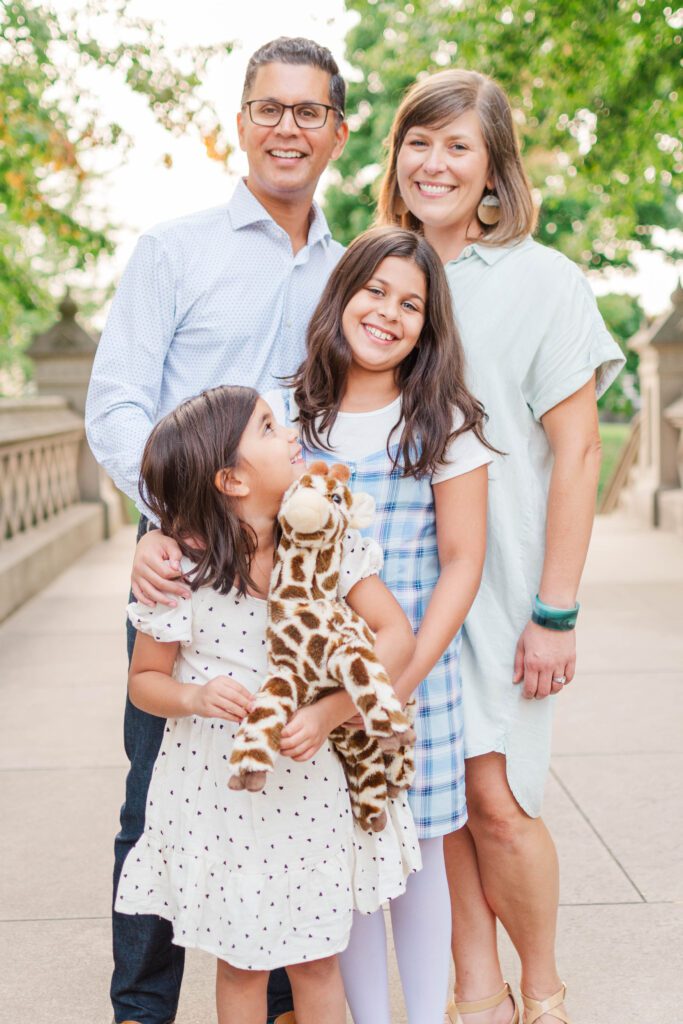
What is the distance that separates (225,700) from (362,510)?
47 centimetres

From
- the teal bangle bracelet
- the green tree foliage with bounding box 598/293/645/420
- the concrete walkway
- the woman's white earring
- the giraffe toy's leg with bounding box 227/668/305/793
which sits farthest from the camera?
the green tree foliage with bounding box 598/293/645/420

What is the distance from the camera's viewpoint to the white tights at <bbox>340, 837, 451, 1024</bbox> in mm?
2650

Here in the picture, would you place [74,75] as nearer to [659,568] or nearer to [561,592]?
[659,568]

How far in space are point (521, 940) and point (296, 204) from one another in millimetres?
1886

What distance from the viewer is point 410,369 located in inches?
105

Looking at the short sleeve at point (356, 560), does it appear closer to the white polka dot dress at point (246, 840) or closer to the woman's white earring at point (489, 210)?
the white polka dot dress at point (246, 840)

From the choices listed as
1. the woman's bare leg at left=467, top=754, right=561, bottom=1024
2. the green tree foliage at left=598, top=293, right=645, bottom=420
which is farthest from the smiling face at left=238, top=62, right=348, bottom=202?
the green tree foliage at left=598, top=293, right=645, bottom=420

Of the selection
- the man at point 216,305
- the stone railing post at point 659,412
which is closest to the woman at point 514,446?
the man at point 216,305

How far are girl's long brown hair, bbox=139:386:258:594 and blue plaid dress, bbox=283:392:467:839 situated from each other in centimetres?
28

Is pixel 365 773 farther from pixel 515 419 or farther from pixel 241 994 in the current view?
pixel 515 419

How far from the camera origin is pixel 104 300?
3250 cm

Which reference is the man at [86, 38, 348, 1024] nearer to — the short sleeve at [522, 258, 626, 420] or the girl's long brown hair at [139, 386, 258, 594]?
the girl's long brown hair at [139, 386, 258, 594]

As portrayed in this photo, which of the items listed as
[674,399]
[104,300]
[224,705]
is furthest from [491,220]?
[104,300]

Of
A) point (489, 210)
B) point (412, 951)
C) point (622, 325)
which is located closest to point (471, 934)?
→ point (412, 951)
